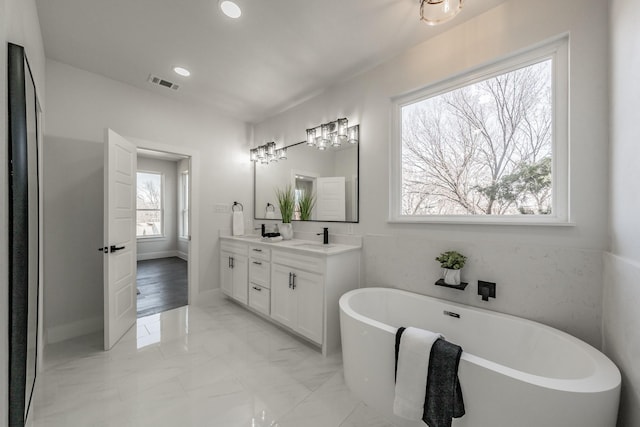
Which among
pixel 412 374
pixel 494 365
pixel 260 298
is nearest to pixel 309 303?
pixel 260 298

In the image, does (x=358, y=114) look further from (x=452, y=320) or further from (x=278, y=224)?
(x=452, y=320)

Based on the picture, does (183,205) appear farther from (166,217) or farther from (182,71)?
(182,71)

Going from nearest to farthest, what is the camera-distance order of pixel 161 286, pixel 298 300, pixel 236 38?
1. pixel 236 38
2. pixel 298 300
3. pixel 161 286

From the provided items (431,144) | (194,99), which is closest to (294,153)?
(194,99)

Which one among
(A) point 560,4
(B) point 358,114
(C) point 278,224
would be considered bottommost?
(C) point 278,224

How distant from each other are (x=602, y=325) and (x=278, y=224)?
3.08 m

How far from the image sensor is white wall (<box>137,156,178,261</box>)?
6.52 metres

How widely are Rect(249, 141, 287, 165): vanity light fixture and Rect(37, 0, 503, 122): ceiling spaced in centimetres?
81

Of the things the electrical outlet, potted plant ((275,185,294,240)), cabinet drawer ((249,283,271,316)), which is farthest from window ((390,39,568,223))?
the electrical outlet

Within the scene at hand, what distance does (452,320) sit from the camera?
1.94 metres

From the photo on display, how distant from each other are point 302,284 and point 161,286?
3.18 meters

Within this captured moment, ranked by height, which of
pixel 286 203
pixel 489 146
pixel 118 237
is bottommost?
pixel 118 237

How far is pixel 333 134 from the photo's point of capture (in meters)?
2.82

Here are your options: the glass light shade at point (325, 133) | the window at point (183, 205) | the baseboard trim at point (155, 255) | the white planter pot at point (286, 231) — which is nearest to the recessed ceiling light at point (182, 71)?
the glass light shade at point (325, 133)
